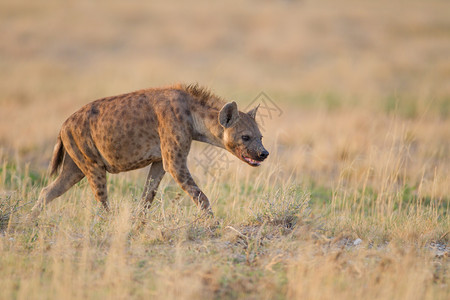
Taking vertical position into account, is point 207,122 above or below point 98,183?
above

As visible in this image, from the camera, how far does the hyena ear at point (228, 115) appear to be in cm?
590

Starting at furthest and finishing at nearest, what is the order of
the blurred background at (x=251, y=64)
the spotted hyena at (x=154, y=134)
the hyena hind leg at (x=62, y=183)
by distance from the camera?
1. the blurred background at (x=251, y=64)
2. the hyena hind leg at (x=62, y=183)
3. the spotted hyena at (x=154, y=134)

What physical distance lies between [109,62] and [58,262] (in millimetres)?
15727

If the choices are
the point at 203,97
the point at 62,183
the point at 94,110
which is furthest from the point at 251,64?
the point at 62,183

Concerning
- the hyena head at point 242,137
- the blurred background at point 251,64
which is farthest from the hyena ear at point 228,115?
the blurred background at point 251,64

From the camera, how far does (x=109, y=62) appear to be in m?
19.8

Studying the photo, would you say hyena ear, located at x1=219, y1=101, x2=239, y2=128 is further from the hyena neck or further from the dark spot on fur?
the dark spot on fur

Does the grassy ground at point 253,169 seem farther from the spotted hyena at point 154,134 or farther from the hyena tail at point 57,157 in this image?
the hyena tail at point 57,157

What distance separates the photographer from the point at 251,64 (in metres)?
20.4

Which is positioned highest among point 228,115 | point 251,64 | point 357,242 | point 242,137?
point 228,115

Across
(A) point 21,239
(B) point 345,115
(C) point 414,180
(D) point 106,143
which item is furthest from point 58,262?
(B) point 345,115

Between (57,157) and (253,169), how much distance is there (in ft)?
11.1

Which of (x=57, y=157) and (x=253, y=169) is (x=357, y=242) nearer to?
(x=253, y=169)

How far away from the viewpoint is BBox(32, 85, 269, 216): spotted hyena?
5945 mm
